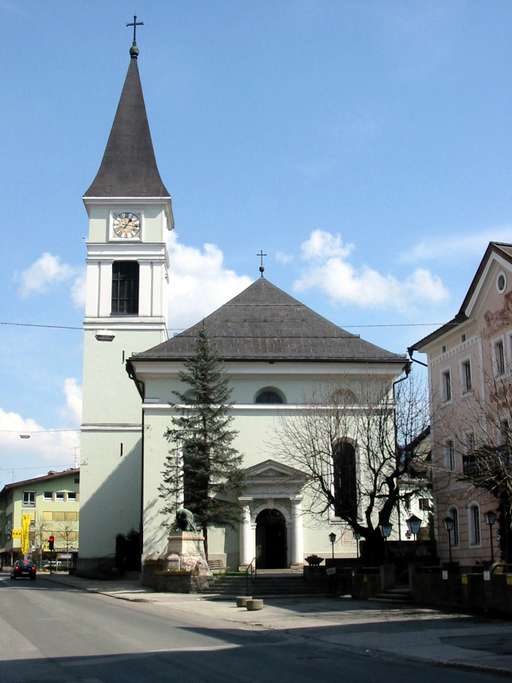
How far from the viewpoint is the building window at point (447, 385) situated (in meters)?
38.2

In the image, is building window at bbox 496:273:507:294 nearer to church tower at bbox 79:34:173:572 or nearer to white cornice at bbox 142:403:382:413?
white cornice at bbox 142:403:382:413

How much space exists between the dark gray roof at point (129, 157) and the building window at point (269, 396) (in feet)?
59.4

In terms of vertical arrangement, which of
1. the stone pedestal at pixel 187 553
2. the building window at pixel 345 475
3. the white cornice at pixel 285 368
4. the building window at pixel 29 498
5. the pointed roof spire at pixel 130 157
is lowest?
the stone pedestal at pixel 187 553

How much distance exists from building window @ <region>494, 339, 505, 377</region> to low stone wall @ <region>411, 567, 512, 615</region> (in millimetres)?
8477

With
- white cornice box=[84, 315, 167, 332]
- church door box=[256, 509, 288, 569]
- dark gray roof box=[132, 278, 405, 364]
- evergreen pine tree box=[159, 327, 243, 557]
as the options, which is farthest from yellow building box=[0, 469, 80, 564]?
evergreen pine tree box=[159, 327, 243, 557]

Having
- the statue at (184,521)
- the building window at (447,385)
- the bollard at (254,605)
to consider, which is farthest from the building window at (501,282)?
the statue at (184,521)

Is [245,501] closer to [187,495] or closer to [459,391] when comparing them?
[187,495]

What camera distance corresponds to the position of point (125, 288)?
5797 centimetres

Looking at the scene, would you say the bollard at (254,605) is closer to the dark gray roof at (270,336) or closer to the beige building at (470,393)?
the beige building at (470,393)

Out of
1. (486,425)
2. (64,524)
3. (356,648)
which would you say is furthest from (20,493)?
(356,648)

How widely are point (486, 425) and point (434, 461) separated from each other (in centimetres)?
760

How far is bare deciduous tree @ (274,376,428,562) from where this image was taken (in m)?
36.8

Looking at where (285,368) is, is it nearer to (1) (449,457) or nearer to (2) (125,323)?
(1) (449,457)

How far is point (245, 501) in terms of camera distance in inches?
1734
